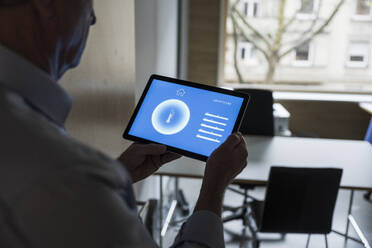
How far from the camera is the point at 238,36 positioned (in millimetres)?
4766

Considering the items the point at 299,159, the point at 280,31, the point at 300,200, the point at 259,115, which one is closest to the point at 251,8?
the point at 280,31

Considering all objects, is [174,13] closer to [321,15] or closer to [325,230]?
[321,15]

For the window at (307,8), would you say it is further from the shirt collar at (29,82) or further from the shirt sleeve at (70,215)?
the shirt sleeve at (70,215)

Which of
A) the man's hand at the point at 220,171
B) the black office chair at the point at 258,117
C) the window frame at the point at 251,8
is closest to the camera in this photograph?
the man's hand at the point at 220,171

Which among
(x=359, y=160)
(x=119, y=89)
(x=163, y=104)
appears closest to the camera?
(x=163, y=104)

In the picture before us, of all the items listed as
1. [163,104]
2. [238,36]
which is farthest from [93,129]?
[238,36]

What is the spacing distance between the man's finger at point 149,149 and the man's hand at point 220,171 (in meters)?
0.22

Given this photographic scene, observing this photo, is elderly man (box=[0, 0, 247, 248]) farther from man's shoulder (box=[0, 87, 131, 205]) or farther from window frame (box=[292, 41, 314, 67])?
window frame (box=[292, 41, 314, 67])

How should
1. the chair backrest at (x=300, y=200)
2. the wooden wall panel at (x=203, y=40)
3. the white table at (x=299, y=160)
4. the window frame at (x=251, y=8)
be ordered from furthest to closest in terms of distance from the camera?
the window frame at (x=251, y=8) → the wooden wall panel at (x=203, y=40) → the white table at (x=299, y=160) → the chair backrest at (x=300, y=200)

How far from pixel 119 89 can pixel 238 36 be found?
133 inches

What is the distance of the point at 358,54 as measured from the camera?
4.71 m

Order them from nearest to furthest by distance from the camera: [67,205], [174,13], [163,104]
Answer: [67,205]
[163,104]
[174,13]

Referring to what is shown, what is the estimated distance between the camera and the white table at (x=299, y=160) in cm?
219

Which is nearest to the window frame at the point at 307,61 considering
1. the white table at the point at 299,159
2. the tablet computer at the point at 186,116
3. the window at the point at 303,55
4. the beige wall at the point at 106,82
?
the window at the point at 303,55
